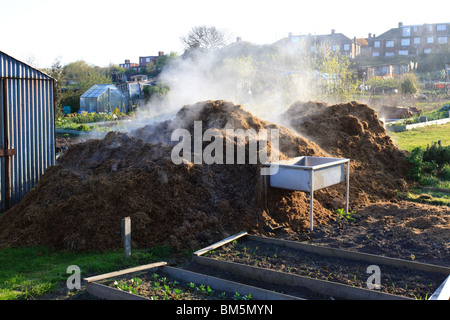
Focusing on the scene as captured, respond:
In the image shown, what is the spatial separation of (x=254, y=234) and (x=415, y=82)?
3057cm

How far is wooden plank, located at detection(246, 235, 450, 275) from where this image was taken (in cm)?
579

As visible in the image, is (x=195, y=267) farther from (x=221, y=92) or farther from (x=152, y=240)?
(x=221, y=92)

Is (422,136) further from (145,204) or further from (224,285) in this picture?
(224,285)

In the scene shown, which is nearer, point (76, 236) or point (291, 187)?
point (76, 236)

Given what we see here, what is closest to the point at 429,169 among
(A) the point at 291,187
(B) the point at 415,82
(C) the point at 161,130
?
(A) the point at 291,187

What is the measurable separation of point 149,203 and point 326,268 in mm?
3023

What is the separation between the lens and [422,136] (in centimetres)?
1908

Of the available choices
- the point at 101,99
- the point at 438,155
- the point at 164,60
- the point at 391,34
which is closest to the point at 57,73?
the point at 101,99

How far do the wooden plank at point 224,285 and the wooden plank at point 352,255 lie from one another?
5.68 ft

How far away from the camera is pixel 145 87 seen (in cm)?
3562

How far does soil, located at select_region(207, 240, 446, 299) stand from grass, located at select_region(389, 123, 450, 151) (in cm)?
1084

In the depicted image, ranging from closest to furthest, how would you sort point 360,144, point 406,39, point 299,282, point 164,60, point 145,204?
point 299,282, point 145,204, point 360,144, point 164,60, point 406,39

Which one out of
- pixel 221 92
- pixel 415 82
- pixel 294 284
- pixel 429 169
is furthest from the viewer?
pixel 415 82
